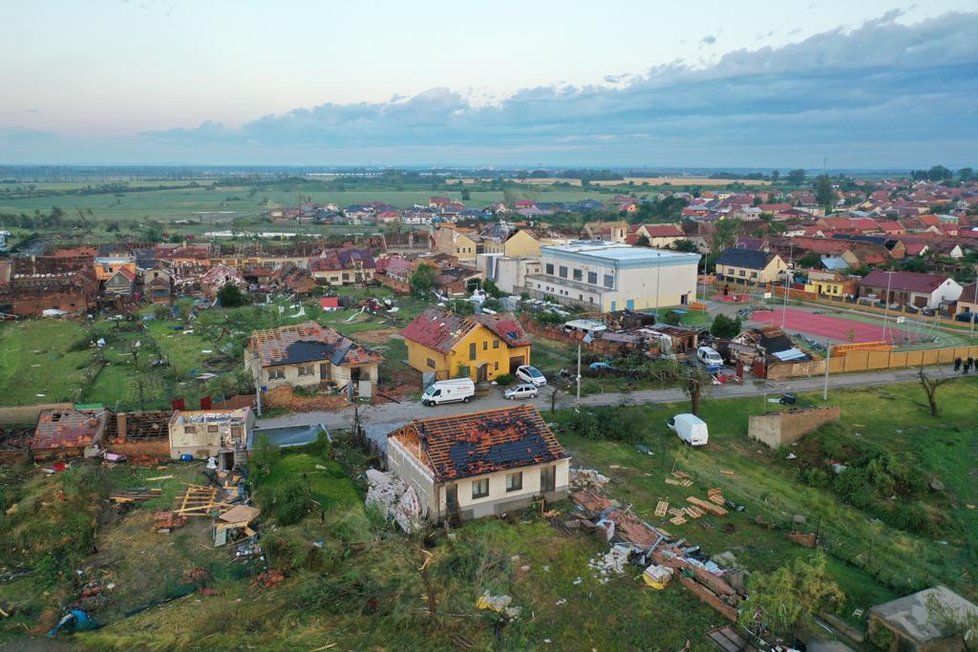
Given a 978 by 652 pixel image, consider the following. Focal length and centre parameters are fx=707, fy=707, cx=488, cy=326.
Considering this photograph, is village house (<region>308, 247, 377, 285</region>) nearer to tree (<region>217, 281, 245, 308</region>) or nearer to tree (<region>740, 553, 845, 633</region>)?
tree (<region>217, 281, 245, 308</region>)

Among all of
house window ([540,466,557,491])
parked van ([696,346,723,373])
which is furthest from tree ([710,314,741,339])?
house window ([540,466,557,491])

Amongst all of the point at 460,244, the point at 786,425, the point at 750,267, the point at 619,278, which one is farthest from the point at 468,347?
the point at 460,244

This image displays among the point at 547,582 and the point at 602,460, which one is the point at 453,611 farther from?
the point at 602,460

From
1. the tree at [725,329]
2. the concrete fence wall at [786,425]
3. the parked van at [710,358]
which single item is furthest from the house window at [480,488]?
the tree at [725,329]

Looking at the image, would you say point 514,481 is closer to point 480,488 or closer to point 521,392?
point 480,488

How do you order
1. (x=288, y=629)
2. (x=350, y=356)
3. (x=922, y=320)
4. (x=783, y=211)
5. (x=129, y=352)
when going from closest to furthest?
(x=288, y=629) → (x=350, y=356) → (x=129, y=352) → (x=922, y=320) → (x=783, y=211)

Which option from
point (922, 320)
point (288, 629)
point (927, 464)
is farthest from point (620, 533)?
point (922, 320)

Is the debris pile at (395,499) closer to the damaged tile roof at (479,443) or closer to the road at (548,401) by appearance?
the damaged tile roof at (479,443)
